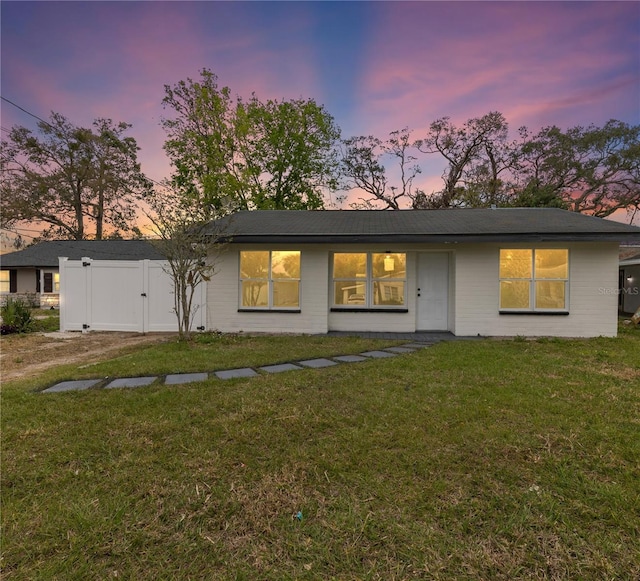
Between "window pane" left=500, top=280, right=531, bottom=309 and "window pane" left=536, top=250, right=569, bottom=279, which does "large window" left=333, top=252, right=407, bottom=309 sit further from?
"window pane" left=536, top=250, right=569, bottom=279

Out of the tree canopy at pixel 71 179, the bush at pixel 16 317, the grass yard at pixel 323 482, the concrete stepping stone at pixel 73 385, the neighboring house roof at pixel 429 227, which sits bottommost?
the grass yard at pixel 323 482

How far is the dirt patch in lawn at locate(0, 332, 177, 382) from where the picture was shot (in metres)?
5.22

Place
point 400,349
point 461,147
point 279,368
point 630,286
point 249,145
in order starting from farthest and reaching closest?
point 249,145
point 461,147
point 630,286
point 400,349
point 279,368

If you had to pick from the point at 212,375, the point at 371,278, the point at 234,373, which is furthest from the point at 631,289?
the point at 212,375

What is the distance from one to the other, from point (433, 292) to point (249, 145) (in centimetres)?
1915

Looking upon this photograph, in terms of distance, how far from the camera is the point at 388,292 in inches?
336

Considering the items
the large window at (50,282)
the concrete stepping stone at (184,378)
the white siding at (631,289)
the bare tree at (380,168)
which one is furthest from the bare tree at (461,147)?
the large window at (50,282)

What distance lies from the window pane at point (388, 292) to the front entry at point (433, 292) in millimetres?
525

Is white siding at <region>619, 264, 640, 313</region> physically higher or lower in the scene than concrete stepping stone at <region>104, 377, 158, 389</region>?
higher

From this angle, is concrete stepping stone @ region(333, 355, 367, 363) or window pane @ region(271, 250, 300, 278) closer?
concrete stepping stone @ region(333, 355, 367, 363)

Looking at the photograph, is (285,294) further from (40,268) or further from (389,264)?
(40,268)

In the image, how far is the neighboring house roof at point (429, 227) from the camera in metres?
7.42

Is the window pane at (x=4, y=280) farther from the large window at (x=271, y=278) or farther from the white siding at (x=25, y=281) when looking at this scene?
the large window at (x=271, y=278)

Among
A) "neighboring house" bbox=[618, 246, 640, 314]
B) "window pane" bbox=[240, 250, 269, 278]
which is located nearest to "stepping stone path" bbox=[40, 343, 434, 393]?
"window pane" bbox=[240, 250, 269, 278]
